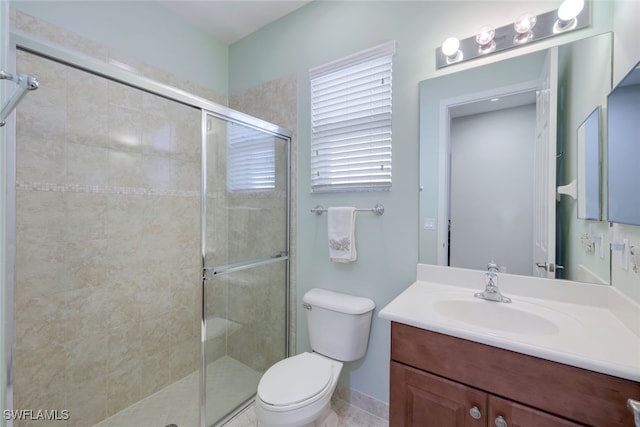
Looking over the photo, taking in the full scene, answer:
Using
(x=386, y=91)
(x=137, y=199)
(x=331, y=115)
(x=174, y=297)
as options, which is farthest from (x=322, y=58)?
(x=174, y=297)

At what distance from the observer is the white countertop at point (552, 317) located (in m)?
0.79

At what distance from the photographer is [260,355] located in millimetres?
2002

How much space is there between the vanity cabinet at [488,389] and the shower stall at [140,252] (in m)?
1.13

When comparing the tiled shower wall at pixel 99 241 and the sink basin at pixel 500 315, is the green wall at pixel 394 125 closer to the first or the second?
the sink basin at pixel 500 315

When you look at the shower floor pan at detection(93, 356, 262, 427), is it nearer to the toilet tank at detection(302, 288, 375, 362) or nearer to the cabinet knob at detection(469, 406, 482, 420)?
the toilet tank at detection(302, 288, 375, 362)

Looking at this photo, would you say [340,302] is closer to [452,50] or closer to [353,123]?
[353,123]

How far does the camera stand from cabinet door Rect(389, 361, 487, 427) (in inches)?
37.2

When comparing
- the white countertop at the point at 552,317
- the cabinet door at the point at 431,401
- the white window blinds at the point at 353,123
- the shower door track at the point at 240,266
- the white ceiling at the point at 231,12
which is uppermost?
the white ceiling at the point at 231,12

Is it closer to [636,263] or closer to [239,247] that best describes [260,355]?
[239,247]

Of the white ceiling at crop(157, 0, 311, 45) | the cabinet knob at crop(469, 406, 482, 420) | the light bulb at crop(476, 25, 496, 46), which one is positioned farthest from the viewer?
the white ceiling at crop(157, 0, 311, 45)

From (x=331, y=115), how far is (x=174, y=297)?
1.72 m

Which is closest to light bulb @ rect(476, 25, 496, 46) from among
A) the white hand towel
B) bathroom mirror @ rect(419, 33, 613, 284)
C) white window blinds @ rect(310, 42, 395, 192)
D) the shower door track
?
bathroom mirror @ rect(419, 33, 613, 284)

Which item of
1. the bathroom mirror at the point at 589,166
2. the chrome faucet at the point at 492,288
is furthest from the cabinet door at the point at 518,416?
the bathroom mirror at the point at 589,166

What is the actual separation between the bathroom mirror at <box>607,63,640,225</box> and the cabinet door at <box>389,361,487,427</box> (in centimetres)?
77
